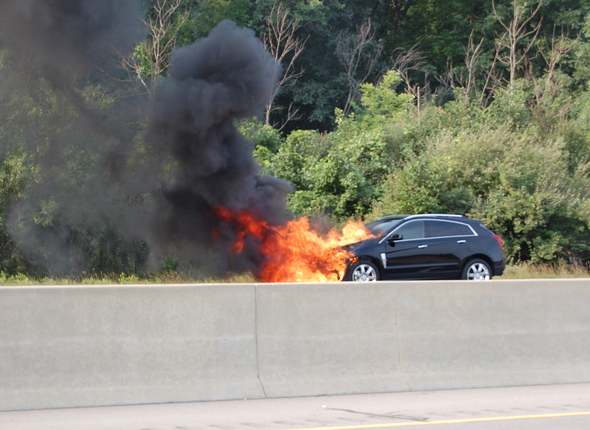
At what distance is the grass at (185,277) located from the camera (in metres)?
17.1

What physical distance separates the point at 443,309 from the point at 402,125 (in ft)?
59.7

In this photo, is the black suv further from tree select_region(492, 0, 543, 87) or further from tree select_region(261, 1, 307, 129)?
tree select_region(492, 0, 543, 87)

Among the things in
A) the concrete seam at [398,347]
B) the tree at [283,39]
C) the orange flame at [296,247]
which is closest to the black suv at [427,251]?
the orange flame at [296,247]

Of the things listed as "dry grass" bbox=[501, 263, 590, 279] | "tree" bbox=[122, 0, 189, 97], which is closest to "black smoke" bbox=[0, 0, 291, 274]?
"tree" bbox=[122, 0, 189, 97]

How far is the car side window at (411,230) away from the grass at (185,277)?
10.7ft

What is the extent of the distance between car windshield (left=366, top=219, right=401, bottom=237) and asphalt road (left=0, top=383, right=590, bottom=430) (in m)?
7.22

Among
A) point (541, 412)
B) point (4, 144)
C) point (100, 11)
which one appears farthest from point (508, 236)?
point (541, 412)

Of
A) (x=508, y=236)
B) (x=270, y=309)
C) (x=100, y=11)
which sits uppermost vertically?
(x=100, y=11)

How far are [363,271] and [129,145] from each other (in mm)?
7617

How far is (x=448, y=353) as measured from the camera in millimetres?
7793

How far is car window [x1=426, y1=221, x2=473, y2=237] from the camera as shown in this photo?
14766mm

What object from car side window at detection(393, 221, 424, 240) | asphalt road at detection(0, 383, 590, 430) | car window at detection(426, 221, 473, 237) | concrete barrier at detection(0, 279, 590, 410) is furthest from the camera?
car window at detection(426, 221, 473, 237)

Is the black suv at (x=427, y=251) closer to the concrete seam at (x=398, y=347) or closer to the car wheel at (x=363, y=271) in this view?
the car wheel at (x=363, y=271)

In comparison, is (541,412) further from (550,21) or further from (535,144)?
(550,21)
